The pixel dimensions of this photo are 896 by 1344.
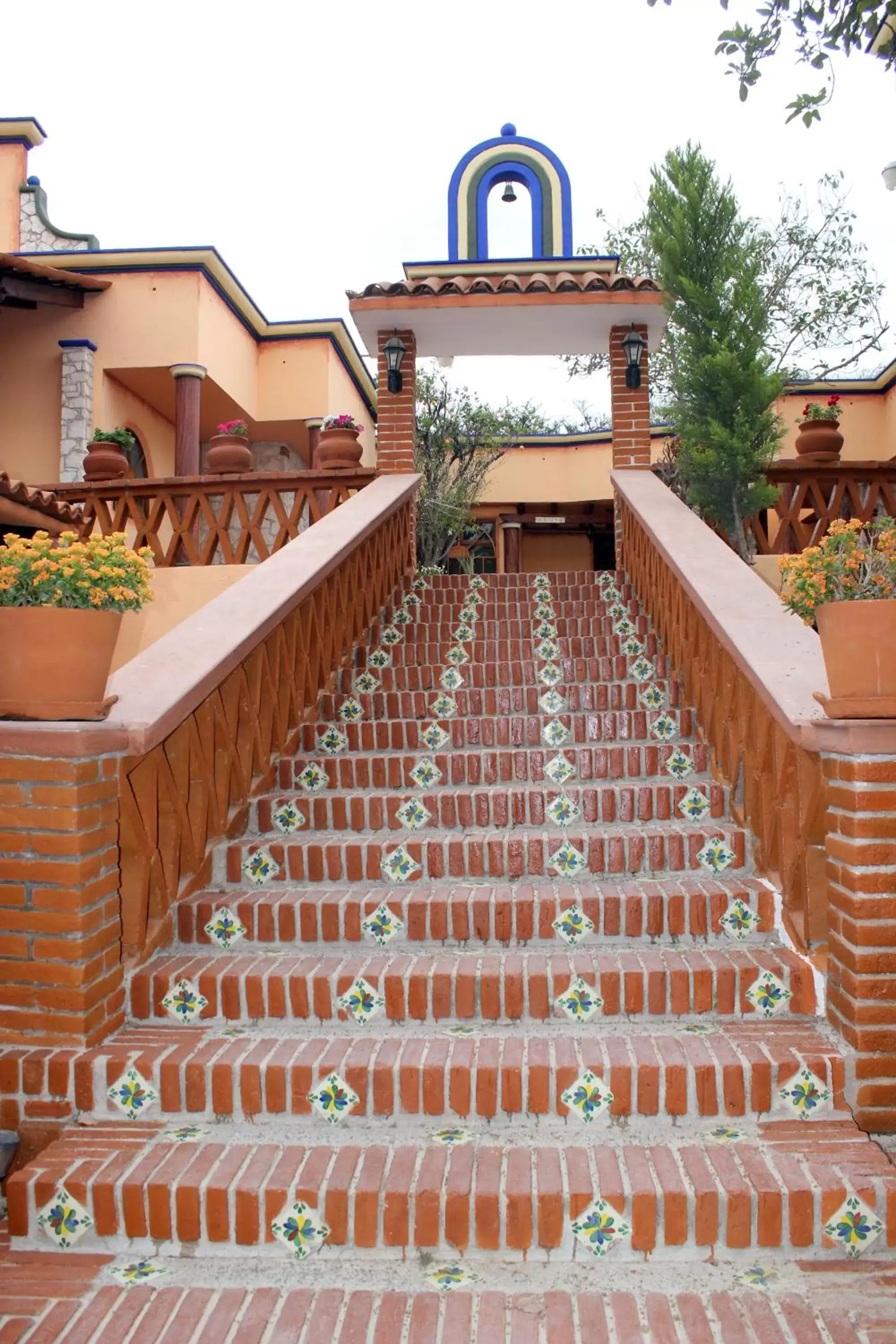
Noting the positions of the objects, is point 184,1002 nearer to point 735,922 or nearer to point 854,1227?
point 735,922

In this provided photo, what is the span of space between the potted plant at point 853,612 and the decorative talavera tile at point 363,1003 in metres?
1.56

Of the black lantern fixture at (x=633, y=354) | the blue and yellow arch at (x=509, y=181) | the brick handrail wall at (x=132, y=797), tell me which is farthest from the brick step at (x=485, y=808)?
the blue and yellow arch at (x=509, y=181)

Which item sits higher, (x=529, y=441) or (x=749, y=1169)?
(x=529, y=441)

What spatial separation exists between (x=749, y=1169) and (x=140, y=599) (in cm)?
229

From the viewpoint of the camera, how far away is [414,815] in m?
3.85

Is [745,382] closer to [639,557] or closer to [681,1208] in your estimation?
[639,557]

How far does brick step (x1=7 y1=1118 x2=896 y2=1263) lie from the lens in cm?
219

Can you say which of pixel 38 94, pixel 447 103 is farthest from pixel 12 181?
pixel 447 103

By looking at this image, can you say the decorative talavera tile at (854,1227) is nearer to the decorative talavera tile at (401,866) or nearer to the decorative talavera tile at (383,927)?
the decorative talavera tile at (383,927)

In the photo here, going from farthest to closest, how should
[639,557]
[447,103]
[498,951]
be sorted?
[447,103] → [639,557] → [498,951]

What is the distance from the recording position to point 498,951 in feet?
10.3

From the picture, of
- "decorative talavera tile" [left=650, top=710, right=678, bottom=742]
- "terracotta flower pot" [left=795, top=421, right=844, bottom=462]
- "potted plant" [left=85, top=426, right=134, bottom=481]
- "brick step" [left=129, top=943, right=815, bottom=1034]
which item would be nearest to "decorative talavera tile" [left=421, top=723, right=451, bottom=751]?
"decorative talavera tile" [left=650, top=710, right=678, bottom=742]

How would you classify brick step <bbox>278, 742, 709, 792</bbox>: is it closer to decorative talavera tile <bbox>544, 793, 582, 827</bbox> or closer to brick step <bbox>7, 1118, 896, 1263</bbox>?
decorative talavera tile <bbox>544, 793, 582, 827</bbox>

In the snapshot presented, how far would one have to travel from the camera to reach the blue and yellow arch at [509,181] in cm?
917
